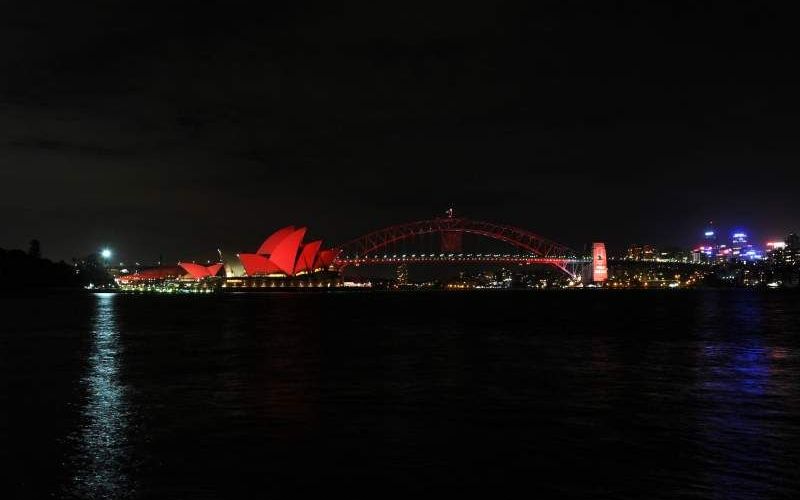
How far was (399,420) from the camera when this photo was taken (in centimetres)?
1653

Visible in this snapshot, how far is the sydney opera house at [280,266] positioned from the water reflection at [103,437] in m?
109

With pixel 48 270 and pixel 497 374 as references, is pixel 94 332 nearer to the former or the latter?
pixel 497 374

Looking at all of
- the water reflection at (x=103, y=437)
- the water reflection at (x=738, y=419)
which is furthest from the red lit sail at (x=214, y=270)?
the water reflection at (x=738, y=419)

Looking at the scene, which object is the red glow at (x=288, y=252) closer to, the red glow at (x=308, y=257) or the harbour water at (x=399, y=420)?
the red glow at (x=308, y=257)

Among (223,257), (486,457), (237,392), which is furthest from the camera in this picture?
(223,257)

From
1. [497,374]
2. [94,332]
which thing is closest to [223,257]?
[94,332]

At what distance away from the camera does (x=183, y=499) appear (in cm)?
1084

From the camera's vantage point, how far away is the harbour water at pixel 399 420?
11742 mm

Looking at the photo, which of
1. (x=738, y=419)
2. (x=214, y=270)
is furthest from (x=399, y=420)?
(x=214, y=270)

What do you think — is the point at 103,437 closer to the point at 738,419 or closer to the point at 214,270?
the point at 738,419

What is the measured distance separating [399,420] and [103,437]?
5.75 m

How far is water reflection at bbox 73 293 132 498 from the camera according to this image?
1148 cm

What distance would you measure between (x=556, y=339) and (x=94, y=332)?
25.3 m

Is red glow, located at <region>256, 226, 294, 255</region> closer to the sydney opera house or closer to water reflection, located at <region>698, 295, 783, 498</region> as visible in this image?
the sydney opera house
